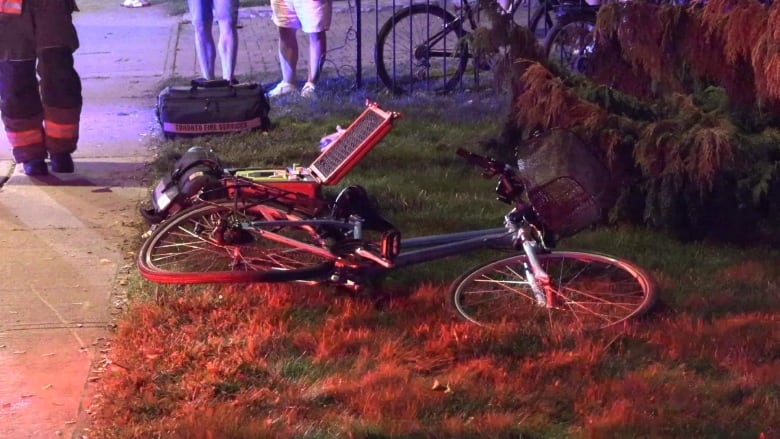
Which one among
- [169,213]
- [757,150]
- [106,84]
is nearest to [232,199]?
[169,213]

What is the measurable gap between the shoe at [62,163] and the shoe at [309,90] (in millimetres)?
2711

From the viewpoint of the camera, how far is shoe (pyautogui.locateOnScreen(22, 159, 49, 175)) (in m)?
7.02

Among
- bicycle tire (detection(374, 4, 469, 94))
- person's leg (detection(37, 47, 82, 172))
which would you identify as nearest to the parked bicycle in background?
bicycle tire (detection(374, 4, 469, 94))

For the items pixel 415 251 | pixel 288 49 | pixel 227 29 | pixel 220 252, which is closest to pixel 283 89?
pixel 288 49

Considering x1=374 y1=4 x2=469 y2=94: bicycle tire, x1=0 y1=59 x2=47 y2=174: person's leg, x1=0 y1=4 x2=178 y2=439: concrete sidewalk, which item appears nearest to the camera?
x1=0 y1=4 x2=178 y2=439: concrete sidewalk

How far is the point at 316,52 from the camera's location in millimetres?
9477

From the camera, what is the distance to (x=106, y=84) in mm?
10586

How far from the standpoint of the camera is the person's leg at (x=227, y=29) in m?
9.25

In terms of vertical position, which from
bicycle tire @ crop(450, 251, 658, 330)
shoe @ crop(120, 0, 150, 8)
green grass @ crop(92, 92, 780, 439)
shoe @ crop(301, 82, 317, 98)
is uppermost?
bicycle tire @ crop(450, 251, 658, 330)

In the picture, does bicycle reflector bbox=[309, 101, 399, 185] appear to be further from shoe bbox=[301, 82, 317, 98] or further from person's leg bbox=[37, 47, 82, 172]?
shoe bbox=[301, 82, 317, 98]

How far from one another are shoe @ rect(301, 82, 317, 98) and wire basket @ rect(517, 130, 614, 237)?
16.0ft

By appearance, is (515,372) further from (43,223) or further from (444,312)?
(43,223)

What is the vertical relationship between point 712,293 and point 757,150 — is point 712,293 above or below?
below

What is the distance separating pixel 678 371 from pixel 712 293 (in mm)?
929
